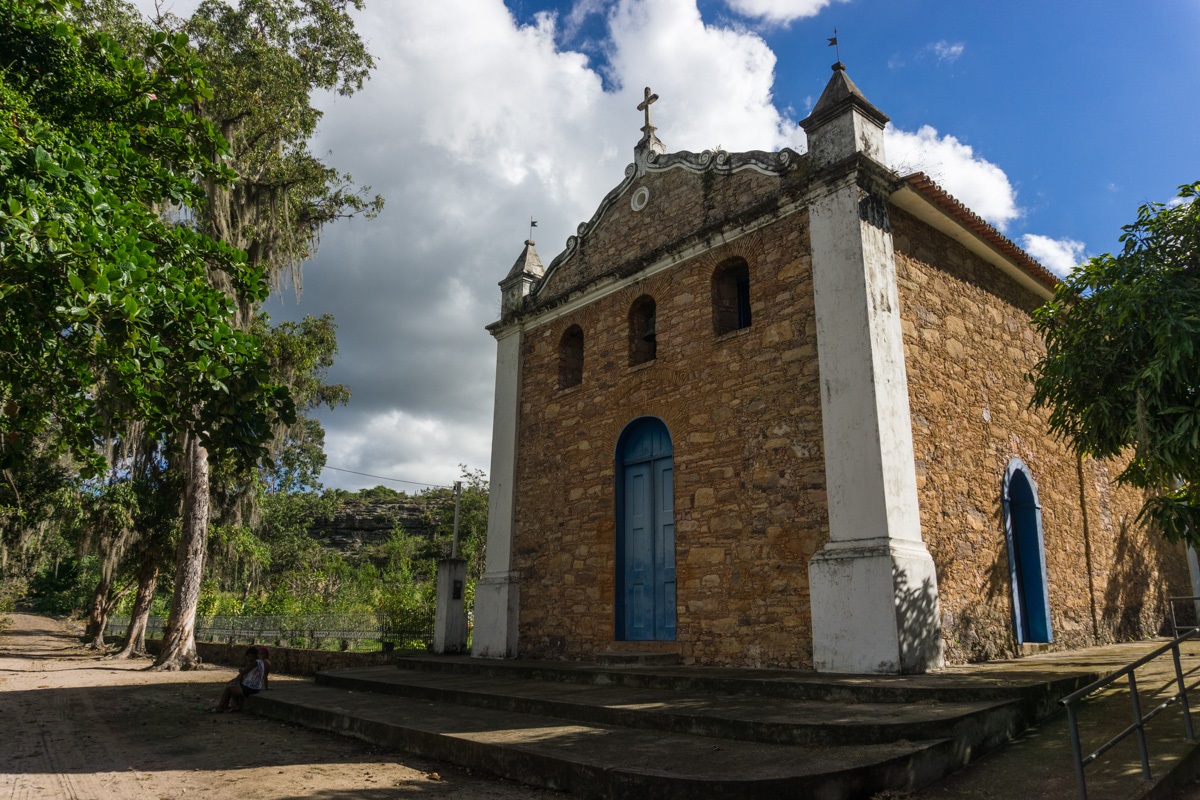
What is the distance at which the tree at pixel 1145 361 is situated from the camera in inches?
225

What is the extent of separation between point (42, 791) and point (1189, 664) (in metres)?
10.2

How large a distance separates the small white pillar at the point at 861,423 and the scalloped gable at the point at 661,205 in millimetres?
715

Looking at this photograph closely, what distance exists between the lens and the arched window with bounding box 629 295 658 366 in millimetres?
10523

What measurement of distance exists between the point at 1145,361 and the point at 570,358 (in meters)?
7.56

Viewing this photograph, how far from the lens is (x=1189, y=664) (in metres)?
7.72

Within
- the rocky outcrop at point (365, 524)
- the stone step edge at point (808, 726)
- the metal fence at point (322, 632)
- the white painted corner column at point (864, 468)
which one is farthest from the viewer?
the rocky outcrop at point (365, 524)

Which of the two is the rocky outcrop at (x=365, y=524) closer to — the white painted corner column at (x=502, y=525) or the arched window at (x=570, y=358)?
the white painted corner column at (x=502, y=525)

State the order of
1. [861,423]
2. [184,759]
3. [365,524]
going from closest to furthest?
[184,759]
[861,423]
[365,524]

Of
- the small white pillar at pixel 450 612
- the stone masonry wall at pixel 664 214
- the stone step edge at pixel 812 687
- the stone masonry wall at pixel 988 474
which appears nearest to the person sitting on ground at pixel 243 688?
the stone step edge at pixel 812 687

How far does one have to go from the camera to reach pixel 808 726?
4836 mm

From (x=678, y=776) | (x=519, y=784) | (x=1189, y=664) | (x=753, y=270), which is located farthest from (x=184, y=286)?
(x=1189, y=664)

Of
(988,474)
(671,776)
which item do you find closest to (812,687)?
(671,776)

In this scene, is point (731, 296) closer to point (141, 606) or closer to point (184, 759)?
point (184, 759)

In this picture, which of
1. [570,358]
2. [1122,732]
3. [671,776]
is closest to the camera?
[671,776]
